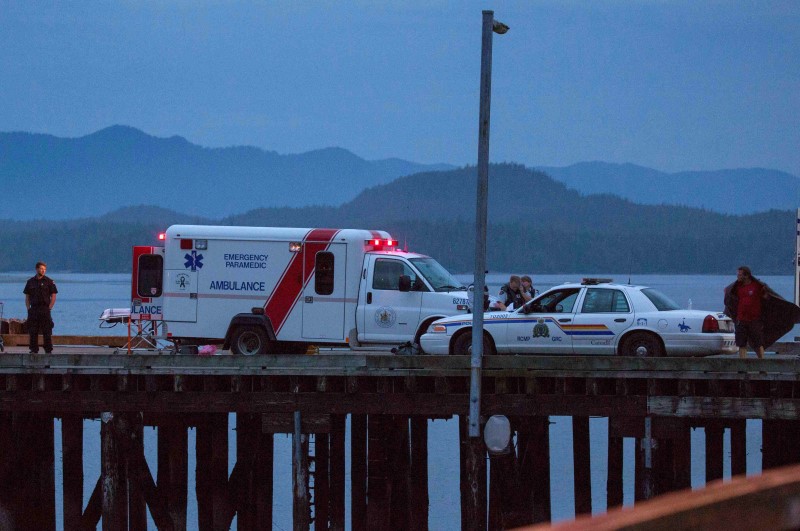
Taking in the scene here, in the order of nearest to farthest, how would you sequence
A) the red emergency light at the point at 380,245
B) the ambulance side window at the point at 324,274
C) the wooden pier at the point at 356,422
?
the wooden pier at the point at 356,422
the ambulance side window at the point at 324,274
the red emergency light at the point at 380,245

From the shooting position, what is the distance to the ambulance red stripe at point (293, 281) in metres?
18.5

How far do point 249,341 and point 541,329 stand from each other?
476 cm

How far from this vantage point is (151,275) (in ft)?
62.4

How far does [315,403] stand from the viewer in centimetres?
1553

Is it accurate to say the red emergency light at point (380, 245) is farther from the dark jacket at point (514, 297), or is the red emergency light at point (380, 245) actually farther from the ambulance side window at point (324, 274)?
the dark jacket at point (514, 297)

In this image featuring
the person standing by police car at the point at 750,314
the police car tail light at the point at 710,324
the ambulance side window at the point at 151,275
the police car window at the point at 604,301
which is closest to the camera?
the person standing by police car at the point at 750,314

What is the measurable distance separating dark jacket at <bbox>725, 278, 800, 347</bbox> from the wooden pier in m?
1.40

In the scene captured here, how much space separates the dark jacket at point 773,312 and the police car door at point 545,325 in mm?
2244

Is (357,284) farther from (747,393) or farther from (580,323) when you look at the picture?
(747,393)

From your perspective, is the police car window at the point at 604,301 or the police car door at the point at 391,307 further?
the police car door at the point at 391,307

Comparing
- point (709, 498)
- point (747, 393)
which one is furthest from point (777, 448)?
point (709, 498)

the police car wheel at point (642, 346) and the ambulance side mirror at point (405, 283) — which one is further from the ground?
the ambulance side mirror at point (405, 283)

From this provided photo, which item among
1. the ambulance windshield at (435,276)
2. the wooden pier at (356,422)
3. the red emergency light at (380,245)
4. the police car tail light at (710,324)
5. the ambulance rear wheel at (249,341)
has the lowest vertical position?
the wooden pier at (356,422)

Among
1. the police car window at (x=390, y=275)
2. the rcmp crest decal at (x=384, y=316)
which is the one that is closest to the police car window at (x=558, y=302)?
the police car window at (x=390, y=275)
